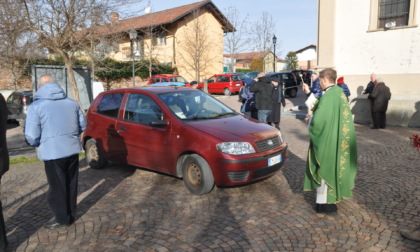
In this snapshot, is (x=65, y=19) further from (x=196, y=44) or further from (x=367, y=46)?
(x=196, y=44)

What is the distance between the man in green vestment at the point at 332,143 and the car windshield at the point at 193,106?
2.00 meters

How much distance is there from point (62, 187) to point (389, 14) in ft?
46.0

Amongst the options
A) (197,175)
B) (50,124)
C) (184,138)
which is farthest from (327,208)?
(50,124)

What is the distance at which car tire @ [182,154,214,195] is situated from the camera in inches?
193

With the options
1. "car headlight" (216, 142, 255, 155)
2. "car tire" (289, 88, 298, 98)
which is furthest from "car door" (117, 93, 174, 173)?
"car tire" (289, 88, 298, 98)

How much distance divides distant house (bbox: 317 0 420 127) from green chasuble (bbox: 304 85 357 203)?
28.2ft

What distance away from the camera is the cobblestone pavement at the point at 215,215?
12.0 ft

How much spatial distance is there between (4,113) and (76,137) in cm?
82

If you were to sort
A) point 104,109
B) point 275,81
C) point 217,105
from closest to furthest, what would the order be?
point 217,105, point 104,109, point 275,81

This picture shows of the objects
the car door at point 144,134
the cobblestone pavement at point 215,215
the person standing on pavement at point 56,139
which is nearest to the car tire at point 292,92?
the cobblestone pavement at point 215,215

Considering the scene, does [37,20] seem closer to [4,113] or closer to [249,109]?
[249,109]

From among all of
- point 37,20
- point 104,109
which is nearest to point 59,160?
point 104,109

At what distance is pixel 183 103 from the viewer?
5738mm

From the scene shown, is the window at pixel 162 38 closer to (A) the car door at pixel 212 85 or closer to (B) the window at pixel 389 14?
(A) the car door at pixel 212 85
